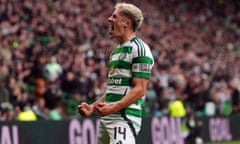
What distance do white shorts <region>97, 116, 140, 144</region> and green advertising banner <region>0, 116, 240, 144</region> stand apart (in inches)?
249

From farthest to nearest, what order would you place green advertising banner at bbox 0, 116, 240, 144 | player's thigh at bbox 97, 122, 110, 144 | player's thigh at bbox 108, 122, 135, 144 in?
green advertising banner at bbox 0, 116, 240, 144
player's thigh at bbox 97, 122, 110, 144
player's thigh at bbox 108, 122, 135, 144

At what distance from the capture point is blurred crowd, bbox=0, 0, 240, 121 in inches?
645

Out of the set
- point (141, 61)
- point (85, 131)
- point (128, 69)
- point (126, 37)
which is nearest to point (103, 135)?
point (128, 69)

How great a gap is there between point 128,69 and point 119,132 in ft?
1.89

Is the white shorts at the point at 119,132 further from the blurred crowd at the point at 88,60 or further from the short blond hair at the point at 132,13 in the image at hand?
the blurred crowd at the point at 88,60

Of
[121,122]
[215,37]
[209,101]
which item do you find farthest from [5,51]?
[215,37]

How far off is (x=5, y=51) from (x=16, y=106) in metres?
1.51

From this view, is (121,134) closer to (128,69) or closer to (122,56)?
(128,69)

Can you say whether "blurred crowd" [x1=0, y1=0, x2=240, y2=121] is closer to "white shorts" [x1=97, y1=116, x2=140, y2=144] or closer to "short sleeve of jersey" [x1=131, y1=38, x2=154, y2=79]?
"white shorts" [x1=97, y1=116, x2=140, y2=144]

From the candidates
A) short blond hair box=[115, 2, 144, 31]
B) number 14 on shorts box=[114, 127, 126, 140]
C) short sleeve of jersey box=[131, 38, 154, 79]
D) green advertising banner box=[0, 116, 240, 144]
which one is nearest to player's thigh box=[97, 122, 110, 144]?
number 14 on shorts box=[114, 127, 126, 140]

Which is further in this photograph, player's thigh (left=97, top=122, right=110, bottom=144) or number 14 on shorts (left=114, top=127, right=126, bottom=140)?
player's thigh (left=97, top=122, right=110, bottom=144)

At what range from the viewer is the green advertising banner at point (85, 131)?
13305 mm

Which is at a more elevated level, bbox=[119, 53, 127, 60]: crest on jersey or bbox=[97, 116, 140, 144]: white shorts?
bbox=[119, 53, 127, 60]: crest on jersey

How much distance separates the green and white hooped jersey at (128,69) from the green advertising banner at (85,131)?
646 cm
